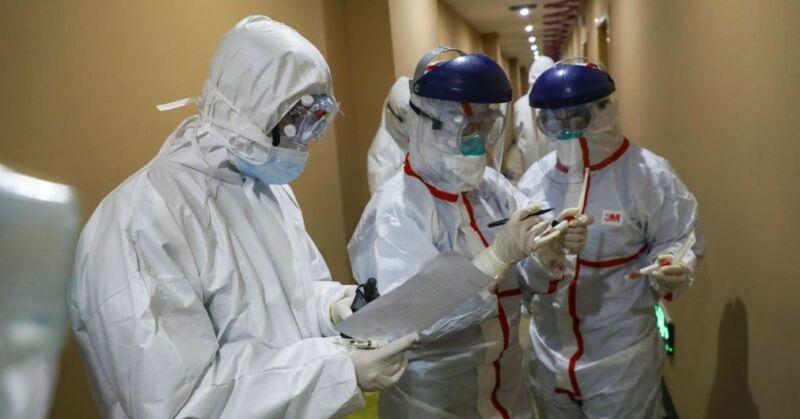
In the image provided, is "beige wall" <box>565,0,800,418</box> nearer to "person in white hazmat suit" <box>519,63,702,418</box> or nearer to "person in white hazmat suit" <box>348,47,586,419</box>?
"person in white hazmat suit" <box>519,63,702,418</box>

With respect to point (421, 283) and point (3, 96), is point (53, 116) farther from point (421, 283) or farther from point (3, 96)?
point (421, 283)

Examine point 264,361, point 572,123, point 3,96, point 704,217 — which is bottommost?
point 704,217

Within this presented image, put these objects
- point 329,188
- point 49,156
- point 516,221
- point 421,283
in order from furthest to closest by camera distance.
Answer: point 329,188, point 516,221, point 49,156, point 421,283

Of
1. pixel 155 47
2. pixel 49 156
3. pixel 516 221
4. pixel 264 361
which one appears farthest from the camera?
pixel 155 47

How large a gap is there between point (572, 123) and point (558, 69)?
167 mm

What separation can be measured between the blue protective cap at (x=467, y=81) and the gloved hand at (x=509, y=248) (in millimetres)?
286

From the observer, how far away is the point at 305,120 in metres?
1.22

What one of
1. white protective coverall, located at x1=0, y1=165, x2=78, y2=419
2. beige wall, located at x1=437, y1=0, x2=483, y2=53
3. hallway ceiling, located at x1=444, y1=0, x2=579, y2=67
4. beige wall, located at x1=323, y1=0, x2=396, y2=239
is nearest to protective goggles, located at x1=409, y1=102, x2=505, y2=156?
white protective coverall, located at x1=0, y1=165, x2=78, y2=419

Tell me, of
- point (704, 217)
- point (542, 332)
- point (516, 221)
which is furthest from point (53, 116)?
point (704, 217)

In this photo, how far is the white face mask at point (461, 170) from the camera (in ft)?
4.91

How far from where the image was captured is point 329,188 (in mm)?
3105

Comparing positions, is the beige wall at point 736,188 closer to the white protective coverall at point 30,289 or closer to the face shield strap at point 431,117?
the face shield strap at point 431,117

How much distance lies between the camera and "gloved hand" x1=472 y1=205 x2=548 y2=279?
1.39 meters

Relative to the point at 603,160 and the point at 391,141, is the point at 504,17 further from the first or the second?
the point at 603,160
